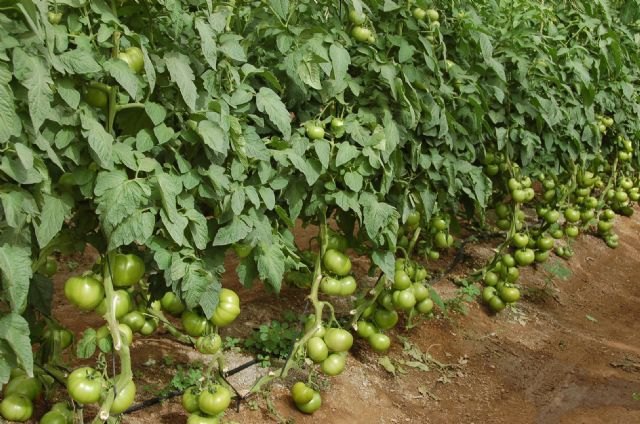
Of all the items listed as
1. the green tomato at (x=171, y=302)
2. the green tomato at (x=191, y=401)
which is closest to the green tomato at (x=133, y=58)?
the green tomato at (x=171, y=302)

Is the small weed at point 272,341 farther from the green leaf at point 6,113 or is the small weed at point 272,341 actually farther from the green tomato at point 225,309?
the green leaf at point 6,113

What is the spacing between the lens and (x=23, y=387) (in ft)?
6.82

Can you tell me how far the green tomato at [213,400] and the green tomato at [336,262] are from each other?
725 mm

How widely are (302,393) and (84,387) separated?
104 cm

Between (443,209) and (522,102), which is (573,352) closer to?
(443,209)

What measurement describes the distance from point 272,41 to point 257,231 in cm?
77

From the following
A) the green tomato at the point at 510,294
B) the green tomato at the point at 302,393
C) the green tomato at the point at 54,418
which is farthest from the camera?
the green tomato at the point at 510,294

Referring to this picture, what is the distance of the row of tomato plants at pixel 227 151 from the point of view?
5.74 ft

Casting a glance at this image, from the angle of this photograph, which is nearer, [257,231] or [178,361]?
[257,231]

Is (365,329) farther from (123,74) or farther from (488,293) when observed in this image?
(123,74)

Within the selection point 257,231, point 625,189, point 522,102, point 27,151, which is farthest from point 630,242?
point 27,151

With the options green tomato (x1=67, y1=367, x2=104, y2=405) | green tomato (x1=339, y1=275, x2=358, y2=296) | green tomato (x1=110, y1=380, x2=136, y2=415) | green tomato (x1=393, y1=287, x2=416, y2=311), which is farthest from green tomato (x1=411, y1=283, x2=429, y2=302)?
green tomato (x1=67, y1=367, x2=104, y2=405)

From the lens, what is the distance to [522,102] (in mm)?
3734

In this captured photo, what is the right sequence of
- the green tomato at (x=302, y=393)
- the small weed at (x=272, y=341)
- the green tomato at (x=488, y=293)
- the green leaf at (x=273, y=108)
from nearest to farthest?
1. the green leaf at (x=273, y=108)
2. the green tomato at (x=302, y=393)
3. the small weed at (x=272, y=341)
4. the green tomato at (x=488, y=293)
